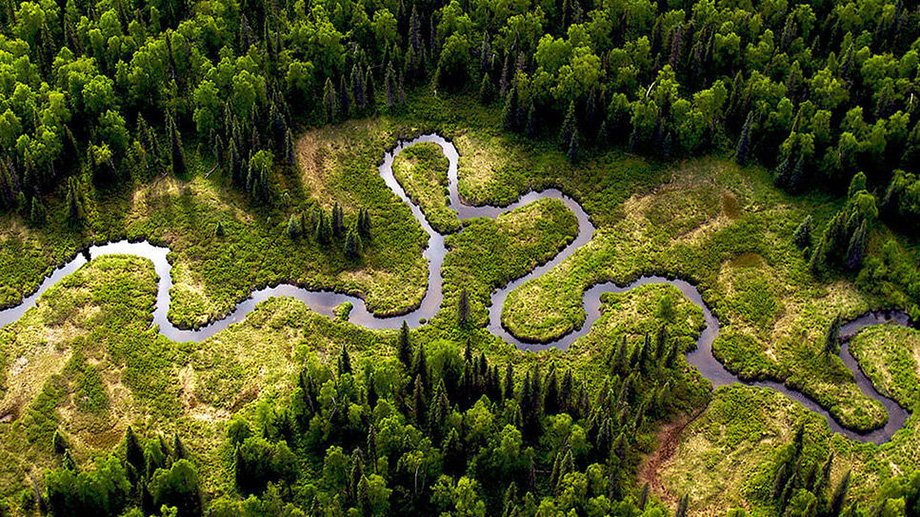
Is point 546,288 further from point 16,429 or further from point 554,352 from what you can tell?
point 16,429

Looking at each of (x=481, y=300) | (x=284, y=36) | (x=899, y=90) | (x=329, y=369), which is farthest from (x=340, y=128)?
(x=899, y=90)

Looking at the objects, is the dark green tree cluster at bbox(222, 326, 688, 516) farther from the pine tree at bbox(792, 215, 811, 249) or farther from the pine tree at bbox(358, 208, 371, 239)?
the pine tree at bbox(792, 215, 811, 249)

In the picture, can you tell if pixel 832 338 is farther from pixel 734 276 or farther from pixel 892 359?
pixel 734 276

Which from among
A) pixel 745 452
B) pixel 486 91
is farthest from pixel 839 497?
A: pixel 486 91

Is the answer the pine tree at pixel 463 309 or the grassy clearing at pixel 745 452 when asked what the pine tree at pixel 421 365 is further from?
the grassy clearing at pixel 745 452

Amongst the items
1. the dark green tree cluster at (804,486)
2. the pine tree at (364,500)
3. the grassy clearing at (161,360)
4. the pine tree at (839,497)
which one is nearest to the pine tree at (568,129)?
the grassy clearing at (161,360)

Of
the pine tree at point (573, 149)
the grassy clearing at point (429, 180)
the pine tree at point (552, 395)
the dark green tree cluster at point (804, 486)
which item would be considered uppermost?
the pine tree at point (573, 149)
